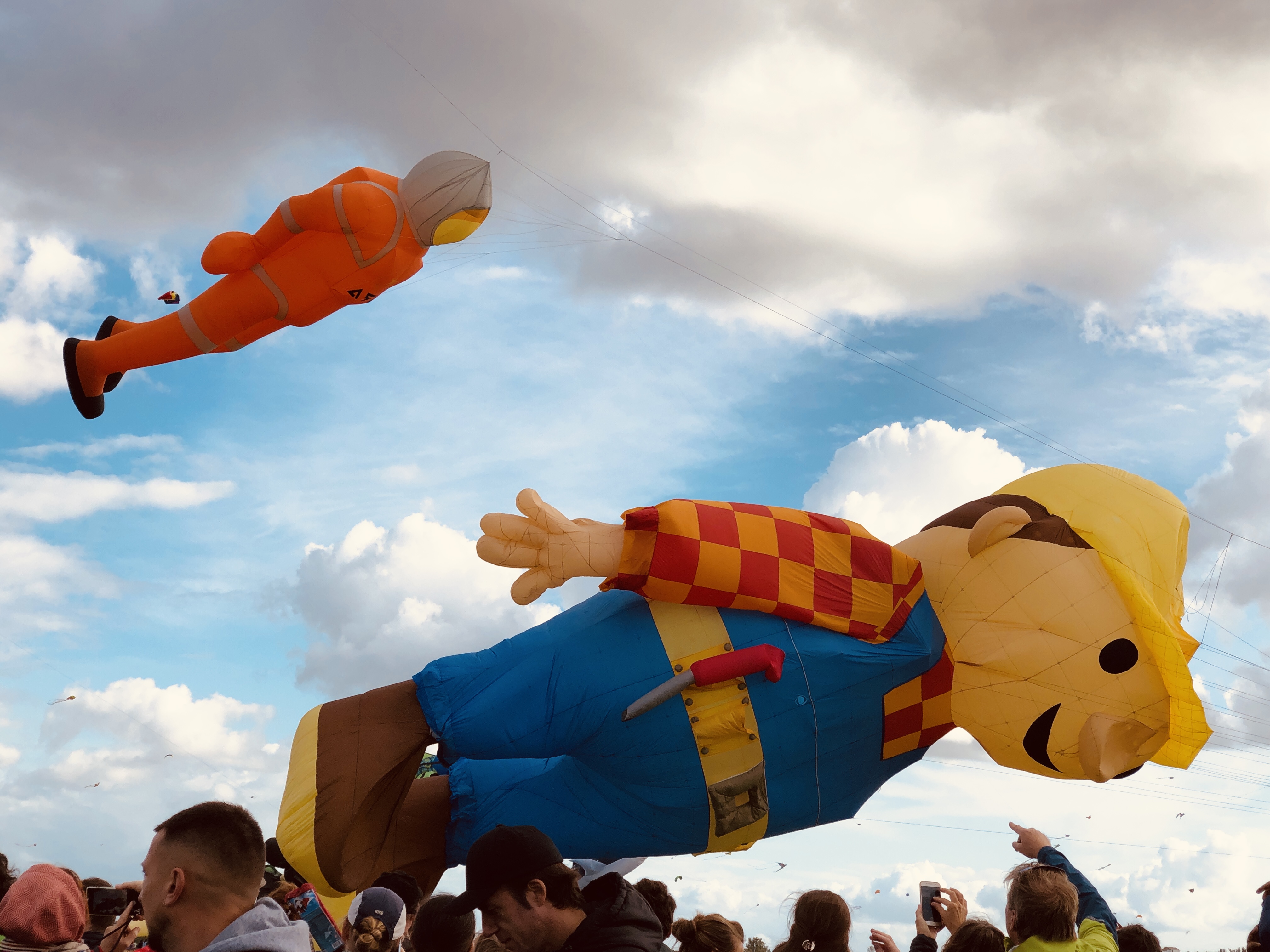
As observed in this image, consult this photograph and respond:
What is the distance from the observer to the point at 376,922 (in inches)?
150

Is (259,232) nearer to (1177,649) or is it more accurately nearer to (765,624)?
(765,624)

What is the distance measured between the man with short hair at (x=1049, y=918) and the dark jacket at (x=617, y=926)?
1.49 metres

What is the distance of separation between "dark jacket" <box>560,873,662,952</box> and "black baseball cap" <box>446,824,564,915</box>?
0.51ft

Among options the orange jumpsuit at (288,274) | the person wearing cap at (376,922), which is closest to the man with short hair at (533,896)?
the person wearing cap at (376,922)

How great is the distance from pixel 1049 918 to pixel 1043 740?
7.88 ft

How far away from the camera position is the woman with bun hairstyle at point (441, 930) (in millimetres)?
3465

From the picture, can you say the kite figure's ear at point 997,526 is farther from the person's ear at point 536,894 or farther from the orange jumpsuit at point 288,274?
the person's ear at point 536,894

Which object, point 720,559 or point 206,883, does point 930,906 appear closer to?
point 720,559

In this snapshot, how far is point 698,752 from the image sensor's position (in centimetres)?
579

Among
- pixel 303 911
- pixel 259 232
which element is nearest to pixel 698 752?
pixel 303 911

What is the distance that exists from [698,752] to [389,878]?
1636 millimetres

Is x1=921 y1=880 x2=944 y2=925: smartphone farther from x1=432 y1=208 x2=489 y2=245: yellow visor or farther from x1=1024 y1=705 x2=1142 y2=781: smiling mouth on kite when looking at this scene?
x1=432 y1=208 x2=489 y2=245: yellow visor

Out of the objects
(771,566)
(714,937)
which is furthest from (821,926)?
(771,566)

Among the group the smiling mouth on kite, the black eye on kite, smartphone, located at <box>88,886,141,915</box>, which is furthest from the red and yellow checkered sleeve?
smartphone, located at <box>88,886,141,915</box>
